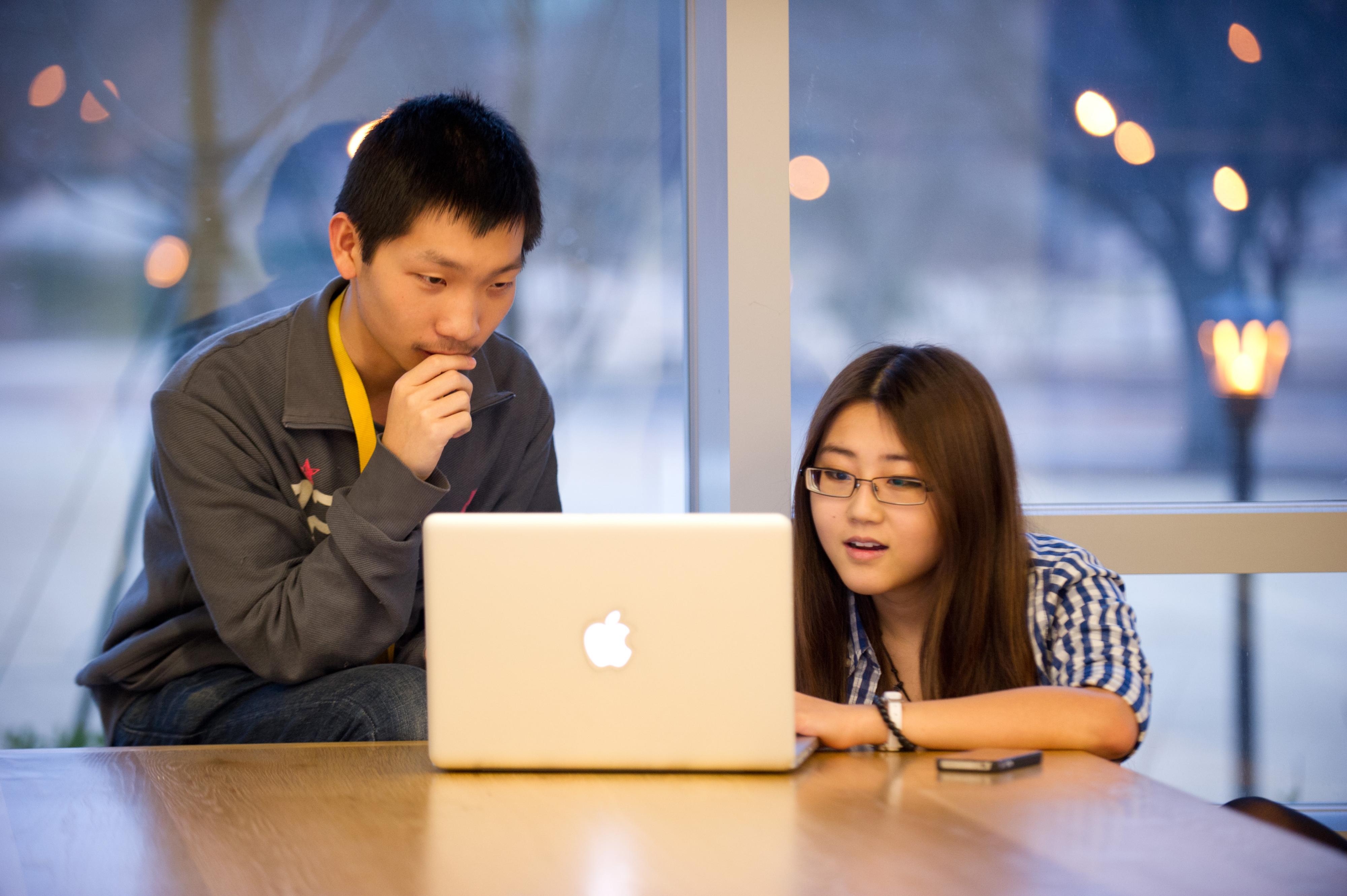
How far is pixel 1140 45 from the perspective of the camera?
236 cm

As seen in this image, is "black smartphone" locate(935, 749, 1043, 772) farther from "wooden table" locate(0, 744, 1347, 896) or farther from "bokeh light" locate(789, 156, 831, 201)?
"bokeh light" locate(789, 156, 831, 201)

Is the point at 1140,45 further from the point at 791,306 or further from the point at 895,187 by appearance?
the point at 791,306

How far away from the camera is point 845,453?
58.3 inches

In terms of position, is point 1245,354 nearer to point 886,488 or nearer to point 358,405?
point 886,488

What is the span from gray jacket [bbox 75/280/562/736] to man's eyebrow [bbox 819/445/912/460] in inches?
21.9

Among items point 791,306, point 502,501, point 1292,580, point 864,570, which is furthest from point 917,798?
point 1292,580

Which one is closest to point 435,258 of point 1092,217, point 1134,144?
point 1092,217

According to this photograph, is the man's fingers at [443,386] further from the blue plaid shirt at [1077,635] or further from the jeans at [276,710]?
the blue plaid shirt at [1077,635]

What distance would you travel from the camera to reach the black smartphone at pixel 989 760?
1.02 meters

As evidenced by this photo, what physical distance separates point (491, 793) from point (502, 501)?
969mm

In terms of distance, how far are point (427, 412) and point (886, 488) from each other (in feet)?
2.19

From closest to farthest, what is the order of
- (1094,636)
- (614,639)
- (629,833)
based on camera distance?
(629,833)
(614,639)
(1094,636)

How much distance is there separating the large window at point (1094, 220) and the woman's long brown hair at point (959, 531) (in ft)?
2.73

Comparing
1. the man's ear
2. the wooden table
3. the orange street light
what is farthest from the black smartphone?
the orange street light
